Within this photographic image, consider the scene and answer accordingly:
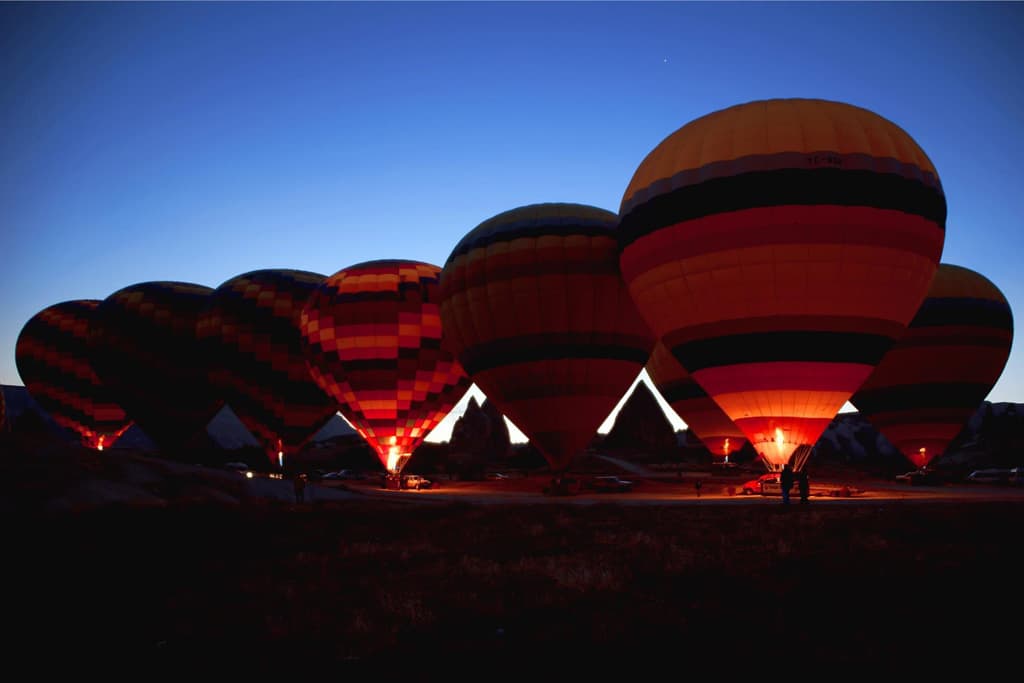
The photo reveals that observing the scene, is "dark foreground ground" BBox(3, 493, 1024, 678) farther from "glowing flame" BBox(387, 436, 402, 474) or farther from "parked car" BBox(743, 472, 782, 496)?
"glowing flame" BBox(387, 436, 402, 474)

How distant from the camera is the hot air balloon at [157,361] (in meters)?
43.7

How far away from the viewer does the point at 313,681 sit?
5.96 metres

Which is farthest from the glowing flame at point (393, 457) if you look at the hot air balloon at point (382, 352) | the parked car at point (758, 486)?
the parked car at point (758, 486)

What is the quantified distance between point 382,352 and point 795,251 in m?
20.2

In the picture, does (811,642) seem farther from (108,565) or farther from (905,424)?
(905,424)

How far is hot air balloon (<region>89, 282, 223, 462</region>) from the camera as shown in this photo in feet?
143

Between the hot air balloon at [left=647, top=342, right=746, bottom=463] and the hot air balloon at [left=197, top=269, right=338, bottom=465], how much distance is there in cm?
1882

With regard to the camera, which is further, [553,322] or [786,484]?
[553,322]

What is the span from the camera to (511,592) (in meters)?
9.03

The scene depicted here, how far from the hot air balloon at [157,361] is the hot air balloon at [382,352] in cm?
1166

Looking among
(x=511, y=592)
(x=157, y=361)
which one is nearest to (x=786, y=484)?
(x=511, y=592)

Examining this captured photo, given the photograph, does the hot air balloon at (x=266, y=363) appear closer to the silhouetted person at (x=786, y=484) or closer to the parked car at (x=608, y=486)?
the parked car at (x=608, y=486)

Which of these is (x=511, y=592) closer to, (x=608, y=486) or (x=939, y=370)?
(x=608, y=486)

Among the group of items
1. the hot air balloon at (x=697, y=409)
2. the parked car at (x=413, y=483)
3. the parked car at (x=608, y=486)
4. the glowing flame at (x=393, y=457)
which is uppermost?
the hot air balloon at (x=697, y=409)
